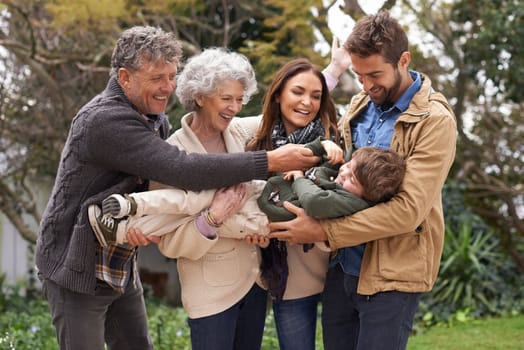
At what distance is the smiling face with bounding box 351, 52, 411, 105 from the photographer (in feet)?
9.12

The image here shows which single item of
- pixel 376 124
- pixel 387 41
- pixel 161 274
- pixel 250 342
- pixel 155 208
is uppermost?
pixel 387 41

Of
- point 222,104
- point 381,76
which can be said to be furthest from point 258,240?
point 381,76

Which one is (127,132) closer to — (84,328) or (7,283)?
(84,328)

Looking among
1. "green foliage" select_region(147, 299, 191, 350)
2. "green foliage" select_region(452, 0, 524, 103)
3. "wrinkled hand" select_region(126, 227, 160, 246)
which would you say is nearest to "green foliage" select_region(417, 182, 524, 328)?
"green foliage" select_region(452, 0, 524, 103)

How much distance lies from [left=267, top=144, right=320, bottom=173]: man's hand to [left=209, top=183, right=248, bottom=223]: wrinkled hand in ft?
0.51

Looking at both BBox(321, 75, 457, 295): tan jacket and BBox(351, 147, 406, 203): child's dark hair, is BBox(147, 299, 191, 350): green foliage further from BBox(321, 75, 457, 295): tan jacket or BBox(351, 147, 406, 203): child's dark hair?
BBox(351, 147, 406, 203): child's dark hair

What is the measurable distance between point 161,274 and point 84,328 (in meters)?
6.84

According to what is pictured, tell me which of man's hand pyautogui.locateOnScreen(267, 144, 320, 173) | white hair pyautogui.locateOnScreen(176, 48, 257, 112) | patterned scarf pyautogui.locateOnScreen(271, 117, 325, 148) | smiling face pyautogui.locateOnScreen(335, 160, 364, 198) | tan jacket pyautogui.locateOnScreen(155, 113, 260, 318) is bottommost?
tan jacket pyautogui.locateOnScreen(155, 113, 260, 318)

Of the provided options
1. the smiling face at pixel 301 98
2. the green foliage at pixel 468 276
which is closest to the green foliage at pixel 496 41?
the green foliage at pixel 468 276

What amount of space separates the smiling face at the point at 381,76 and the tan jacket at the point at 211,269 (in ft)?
2.12

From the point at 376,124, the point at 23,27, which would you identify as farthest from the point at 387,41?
the point at 23,27

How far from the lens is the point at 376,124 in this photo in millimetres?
2977

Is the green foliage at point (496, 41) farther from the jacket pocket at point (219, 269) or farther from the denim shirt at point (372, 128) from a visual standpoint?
the jacket pocket at point (219, 269)

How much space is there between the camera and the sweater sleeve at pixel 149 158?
2.80 meters
